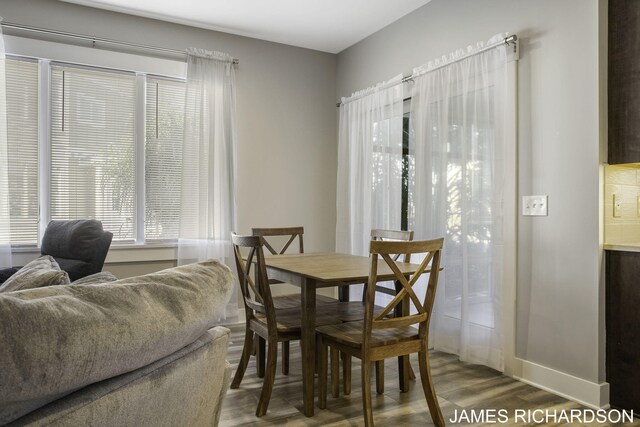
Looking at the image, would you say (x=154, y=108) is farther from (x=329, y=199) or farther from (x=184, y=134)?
(x=329, y=199)

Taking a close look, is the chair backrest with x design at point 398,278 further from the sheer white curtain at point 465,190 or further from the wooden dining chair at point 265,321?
the sheer white curtain at point 465,190

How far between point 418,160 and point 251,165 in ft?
5.47

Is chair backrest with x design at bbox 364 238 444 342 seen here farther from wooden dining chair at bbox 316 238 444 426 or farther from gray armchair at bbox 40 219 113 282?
gray armchair at bbox 40 219 113 282

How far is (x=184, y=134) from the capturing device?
3961mm

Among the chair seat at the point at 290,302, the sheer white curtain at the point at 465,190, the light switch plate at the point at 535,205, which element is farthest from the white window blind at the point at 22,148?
the light switch plate at the point at 535,205

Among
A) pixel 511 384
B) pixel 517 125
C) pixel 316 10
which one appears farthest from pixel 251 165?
pixel 511 384

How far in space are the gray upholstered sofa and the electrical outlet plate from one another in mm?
2304

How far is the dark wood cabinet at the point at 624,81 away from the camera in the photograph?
2352mm

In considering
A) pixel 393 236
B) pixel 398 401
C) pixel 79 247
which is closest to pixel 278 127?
pixel 393 236

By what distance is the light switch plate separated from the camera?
2.69 metres

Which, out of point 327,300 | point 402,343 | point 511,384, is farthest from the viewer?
point 327,300

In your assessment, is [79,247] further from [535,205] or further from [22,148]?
[535,205]

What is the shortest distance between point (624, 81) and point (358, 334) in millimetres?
1951

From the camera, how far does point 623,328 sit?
237 centimetres
